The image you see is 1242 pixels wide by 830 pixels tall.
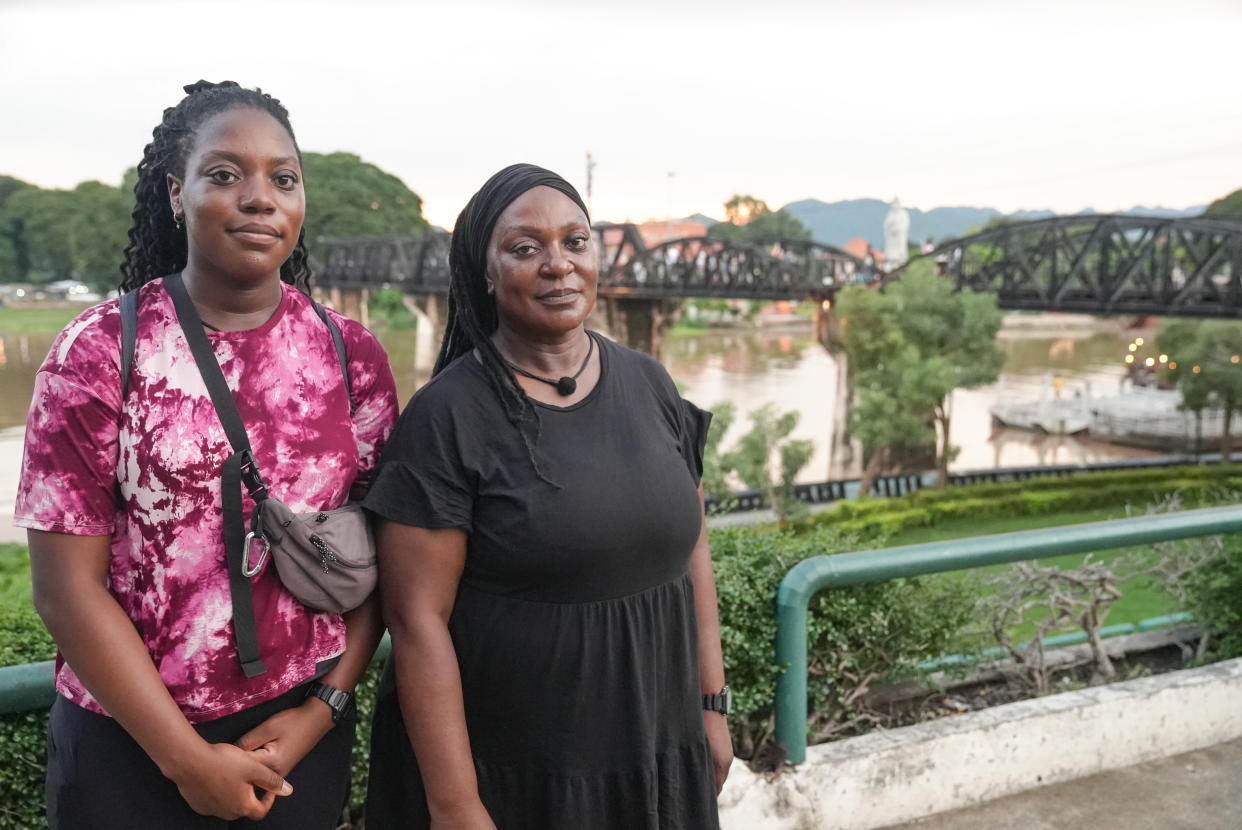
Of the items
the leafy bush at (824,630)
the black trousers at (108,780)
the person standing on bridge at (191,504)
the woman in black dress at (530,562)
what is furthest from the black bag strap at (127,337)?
the leafy bush at (824,630)

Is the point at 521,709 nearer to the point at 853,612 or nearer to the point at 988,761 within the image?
the point at 853,612

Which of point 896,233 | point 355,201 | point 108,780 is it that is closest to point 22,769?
point 108,780

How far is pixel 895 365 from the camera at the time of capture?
27.6m

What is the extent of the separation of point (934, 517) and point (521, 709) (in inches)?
970

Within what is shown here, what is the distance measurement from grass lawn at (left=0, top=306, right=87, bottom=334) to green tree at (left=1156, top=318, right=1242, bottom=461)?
4717 centimetres

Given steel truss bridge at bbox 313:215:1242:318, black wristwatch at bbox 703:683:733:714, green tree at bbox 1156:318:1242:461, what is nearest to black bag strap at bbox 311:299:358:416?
black wristwatch at bbox 703:683:733:714

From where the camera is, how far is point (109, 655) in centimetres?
149

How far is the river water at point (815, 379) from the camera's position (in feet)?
123

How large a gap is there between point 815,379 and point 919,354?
138ft

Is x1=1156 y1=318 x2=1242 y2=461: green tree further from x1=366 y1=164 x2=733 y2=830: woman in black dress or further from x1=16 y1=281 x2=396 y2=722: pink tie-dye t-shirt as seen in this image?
x1=16 y1=281 x2=396 y2=722: pink tie-dye t-shirt

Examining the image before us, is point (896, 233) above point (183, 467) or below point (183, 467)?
above

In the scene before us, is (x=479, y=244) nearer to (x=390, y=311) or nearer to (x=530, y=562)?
(x=530, y=562)

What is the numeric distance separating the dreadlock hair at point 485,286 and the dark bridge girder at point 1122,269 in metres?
33.6

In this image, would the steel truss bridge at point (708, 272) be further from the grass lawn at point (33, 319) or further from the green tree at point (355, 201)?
the grass lawn at point (33, 319)
